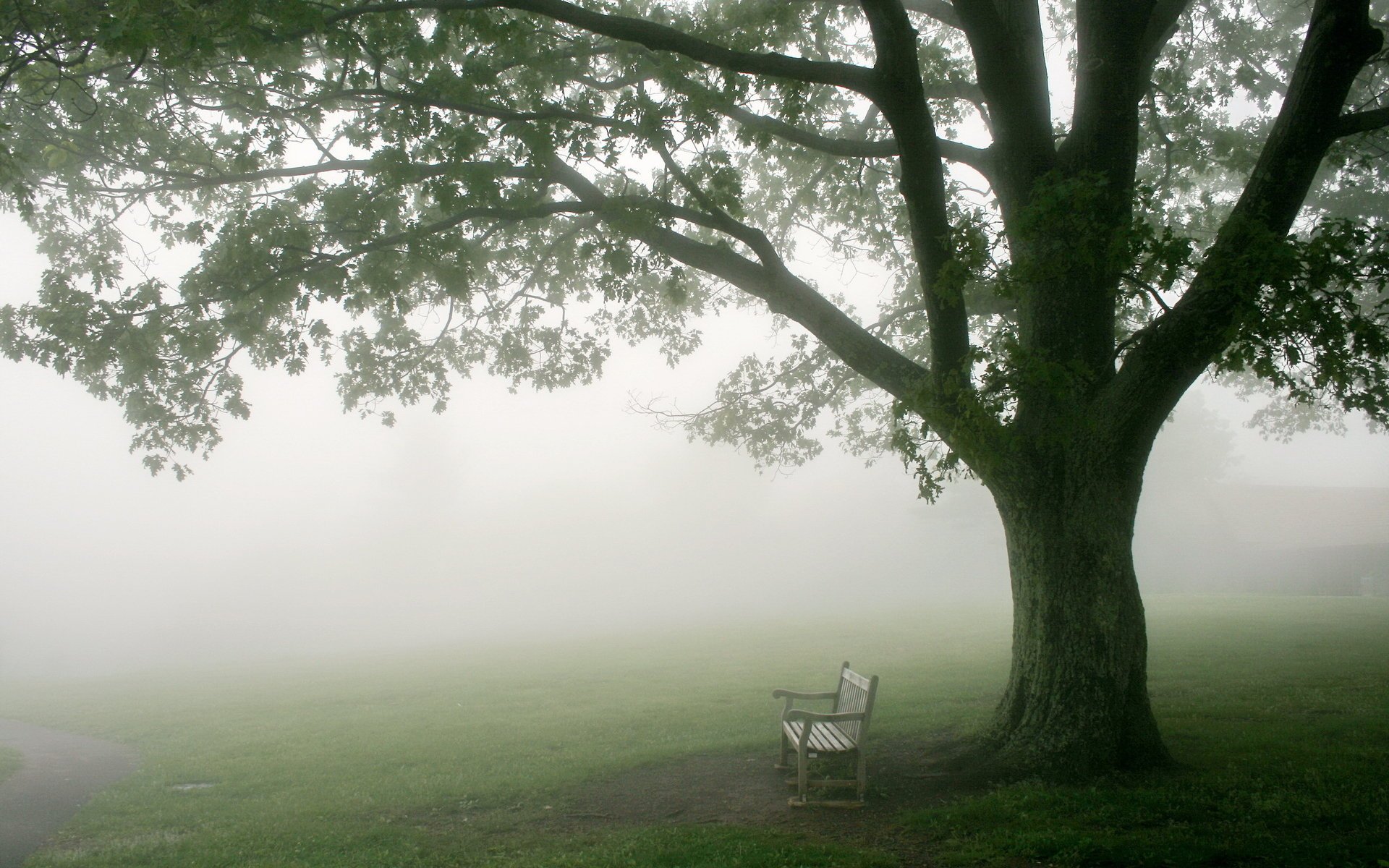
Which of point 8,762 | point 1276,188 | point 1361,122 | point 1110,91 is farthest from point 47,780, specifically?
point 1361,122

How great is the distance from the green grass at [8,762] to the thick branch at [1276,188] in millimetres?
14329

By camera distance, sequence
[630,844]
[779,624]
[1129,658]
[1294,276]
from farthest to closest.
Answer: [779,624] < [1129,658] < [630,844] < [1294,276]

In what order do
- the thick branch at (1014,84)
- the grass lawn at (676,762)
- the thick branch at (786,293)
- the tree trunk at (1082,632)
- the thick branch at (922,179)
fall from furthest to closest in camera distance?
the thick branch at (786,293)
the thick branch at (1014,84)
the tree trunk at (1082,632)
the thick branch at (922,179)
the grass lawn at (676,762)

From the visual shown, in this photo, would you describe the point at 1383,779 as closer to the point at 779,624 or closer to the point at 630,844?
the point at 630,844

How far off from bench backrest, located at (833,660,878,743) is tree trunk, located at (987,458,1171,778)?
1.37 meters

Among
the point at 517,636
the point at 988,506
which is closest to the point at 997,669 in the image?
the point at 517,636

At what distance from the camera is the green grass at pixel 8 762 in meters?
11.2

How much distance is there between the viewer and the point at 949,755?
337 inches

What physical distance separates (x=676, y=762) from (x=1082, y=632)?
15.9 feet

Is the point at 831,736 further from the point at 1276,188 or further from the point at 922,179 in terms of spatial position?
the point at 1276,188

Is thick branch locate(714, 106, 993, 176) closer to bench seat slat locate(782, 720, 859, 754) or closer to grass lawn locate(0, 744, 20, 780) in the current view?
bench seat slat locate(782, 720, 859, 754)

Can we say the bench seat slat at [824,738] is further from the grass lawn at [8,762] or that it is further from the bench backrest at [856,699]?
the grass lawn at [8,762]

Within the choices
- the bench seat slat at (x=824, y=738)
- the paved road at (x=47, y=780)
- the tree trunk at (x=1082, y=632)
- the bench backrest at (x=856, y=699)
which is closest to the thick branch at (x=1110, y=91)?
the tree trunk at (x=1082, y=632)

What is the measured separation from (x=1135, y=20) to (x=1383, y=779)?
23.6 feet
